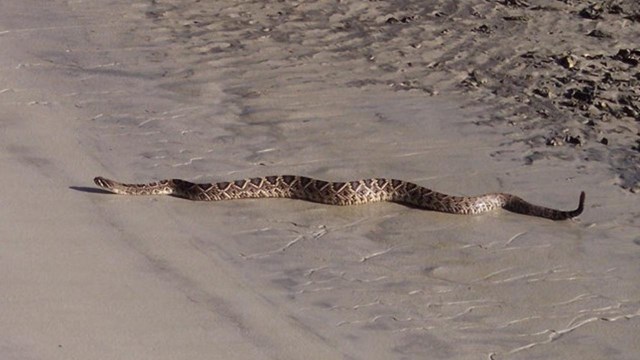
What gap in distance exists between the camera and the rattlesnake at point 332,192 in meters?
12.3

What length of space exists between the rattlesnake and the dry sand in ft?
0.39

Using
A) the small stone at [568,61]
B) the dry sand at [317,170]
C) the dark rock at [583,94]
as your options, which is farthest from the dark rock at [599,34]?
the dark rock at [583,94]

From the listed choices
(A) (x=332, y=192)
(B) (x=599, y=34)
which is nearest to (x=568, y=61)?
(B) (x=599, y=34)

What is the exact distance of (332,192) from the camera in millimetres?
12367

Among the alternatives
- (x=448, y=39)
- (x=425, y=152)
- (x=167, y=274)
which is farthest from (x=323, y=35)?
(x=167, y=274)

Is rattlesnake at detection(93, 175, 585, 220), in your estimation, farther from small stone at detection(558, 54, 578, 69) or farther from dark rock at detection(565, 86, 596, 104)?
small stone at detection(558, 54, 578, 69)

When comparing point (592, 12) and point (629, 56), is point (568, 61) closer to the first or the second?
point (629, 56)

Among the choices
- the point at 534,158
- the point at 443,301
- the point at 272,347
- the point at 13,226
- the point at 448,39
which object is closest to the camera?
the point at 272,347

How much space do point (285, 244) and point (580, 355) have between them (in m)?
2.92

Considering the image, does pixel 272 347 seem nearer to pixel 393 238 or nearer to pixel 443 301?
pixel 443 301

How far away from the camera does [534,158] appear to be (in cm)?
1368

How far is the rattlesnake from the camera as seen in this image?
12.3 metres

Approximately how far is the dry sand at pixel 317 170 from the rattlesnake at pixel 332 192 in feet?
0.39

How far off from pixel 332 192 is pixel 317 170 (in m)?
0.99
